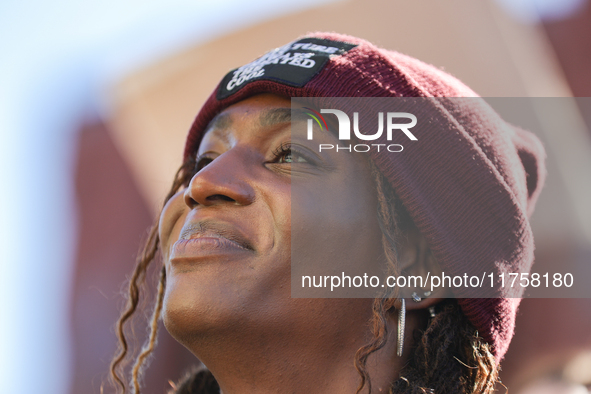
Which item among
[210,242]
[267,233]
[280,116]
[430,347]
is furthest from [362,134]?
[430,347]

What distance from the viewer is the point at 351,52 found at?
179cm

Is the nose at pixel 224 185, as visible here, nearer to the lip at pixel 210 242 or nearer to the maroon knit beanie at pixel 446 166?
the lip at pixel 210 242

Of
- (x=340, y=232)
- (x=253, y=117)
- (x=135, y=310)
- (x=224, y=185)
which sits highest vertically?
(x=253, y=117)

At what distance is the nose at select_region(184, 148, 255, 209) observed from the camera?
153cm

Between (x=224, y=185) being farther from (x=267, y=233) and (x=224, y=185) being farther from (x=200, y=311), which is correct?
(x=200, y=311)

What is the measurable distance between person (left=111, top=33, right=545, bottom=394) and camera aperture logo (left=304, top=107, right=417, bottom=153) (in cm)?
1

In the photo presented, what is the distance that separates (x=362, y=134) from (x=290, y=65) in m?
0.35

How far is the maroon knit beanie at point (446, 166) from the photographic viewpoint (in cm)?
165

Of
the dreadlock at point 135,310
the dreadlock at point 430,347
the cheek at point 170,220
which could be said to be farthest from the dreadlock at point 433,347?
the dreadlock at point 135,310

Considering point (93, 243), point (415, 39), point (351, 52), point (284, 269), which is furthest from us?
point (93, 243)

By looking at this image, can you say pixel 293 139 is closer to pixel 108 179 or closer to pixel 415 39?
pixel 415 39

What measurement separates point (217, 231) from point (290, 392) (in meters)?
0.53

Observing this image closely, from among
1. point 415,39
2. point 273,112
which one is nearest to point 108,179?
point 415,39

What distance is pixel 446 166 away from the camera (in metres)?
1.68
